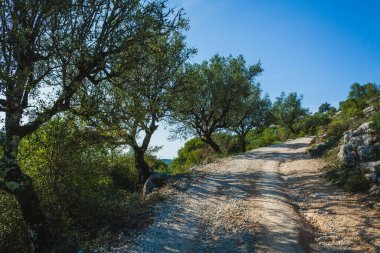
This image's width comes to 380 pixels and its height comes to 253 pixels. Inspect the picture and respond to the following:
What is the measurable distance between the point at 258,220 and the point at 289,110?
66918 mm

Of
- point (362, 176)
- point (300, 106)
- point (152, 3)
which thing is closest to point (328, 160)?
point (362, 176)

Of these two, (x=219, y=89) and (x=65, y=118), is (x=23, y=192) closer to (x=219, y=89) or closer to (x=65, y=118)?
(x=65, y=118)

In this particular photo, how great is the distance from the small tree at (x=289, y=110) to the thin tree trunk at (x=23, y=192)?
2662 inches

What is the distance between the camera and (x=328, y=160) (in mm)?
21891

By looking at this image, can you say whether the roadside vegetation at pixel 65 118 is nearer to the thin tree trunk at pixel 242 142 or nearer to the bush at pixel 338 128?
the bush at pixel 338 128

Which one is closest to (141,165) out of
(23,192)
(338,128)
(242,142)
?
(23,192)

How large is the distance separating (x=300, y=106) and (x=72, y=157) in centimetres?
7222

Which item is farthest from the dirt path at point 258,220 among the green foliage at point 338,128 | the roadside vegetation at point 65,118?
the green foliage at point 338,128

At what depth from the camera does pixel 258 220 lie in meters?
11.7

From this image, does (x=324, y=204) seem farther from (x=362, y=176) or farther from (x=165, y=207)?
(x=165, y=207)

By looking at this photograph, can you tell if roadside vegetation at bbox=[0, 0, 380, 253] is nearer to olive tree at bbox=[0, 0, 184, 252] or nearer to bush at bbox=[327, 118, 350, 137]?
olive tree at bbox=[0, 0, 184, 252]

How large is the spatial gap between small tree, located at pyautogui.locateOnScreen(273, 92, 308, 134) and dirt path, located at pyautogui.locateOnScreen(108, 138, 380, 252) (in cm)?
5640

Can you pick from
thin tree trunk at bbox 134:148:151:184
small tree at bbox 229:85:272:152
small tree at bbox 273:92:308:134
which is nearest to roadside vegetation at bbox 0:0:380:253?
thin tree trunk at bbox 134:148:151:184

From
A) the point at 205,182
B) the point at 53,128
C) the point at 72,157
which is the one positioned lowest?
the point at 205,182
